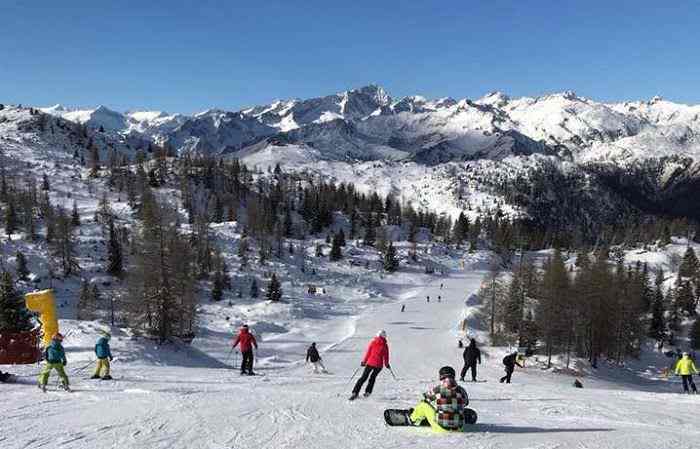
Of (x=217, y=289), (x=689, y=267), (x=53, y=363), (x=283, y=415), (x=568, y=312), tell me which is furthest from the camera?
(x=689, y=267)

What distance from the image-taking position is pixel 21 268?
75.9m

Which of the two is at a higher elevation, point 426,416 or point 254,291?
point 426,416

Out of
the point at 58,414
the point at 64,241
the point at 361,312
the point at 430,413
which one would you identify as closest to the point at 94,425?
the point at 58,414

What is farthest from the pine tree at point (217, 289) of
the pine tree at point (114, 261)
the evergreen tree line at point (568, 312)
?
the evergreen tree line at point (568, 312)

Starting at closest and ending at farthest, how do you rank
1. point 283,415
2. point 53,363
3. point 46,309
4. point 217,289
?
point 283,415 → point 53,363 → point 46,309 → point 217,289

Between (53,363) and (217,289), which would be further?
(217,289)

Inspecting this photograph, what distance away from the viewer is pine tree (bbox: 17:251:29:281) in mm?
75206

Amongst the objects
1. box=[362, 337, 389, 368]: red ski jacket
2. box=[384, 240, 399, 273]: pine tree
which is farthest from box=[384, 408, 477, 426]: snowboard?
box=[384, 240, 399, 273]: pine tree

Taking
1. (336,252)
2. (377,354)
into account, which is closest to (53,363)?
(377,354)

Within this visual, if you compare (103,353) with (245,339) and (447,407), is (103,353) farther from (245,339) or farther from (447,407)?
(447,407)

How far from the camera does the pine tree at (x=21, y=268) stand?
75206 millimetres

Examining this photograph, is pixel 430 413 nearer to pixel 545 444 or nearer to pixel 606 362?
pixel 545 444

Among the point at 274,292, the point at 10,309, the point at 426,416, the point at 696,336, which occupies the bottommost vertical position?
the point at 696,336

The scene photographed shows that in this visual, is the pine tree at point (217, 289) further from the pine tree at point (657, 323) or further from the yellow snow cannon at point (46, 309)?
the pine tree at point (657, 323)
